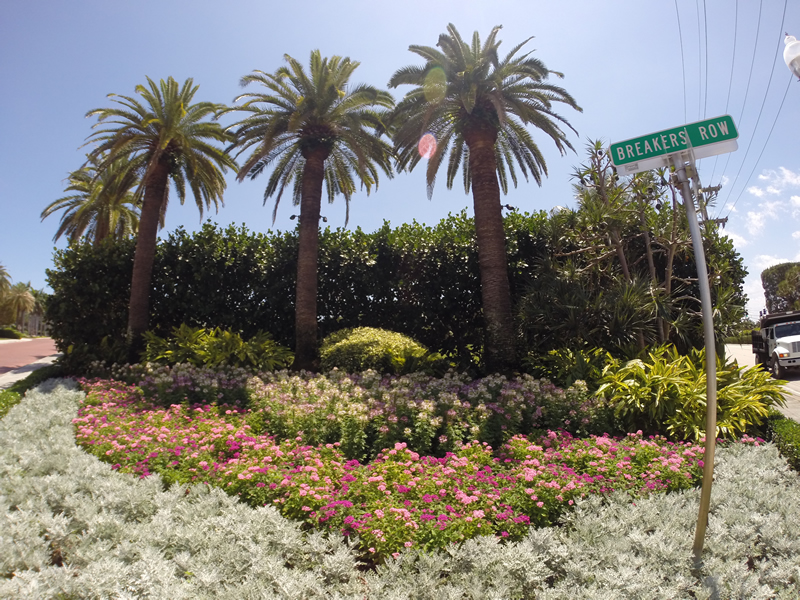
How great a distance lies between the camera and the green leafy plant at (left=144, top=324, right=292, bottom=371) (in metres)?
10.8

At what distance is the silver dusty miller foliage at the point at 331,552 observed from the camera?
108 inches

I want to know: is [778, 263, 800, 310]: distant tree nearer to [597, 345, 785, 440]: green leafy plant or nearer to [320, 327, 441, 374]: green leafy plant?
[597, 345, 785, 440]: green leafy plant

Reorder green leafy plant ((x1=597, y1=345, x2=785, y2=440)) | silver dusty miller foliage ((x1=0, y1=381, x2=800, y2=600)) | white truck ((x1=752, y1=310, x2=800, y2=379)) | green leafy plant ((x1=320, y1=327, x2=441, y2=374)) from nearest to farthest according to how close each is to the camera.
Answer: silver dusty miller foliage ((x1=0, y1=381, x2=800, y2=600)), green leafy plant ((x1=597, y1=345, x2=785, y2=440)), green leafy plant ((x1=320, y1=327, x2=441, y2=374)), white truck ((x1=752, y1=310, x2=800, y2=379))

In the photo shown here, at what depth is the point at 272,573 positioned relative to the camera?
9.31 ft

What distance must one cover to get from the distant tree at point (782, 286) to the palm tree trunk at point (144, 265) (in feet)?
157

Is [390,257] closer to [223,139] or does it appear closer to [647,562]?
[223,139]

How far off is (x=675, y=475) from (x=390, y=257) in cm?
963

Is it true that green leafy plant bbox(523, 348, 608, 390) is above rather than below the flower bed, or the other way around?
above

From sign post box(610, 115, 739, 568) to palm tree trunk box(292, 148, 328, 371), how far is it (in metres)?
9.18

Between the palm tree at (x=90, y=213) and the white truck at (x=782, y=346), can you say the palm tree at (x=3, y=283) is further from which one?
the white truck at (x=782, y=346)

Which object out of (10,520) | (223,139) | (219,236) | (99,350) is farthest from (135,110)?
(10,520)

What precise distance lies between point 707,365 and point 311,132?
36.7 ft

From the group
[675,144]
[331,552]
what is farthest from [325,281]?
[675,144]

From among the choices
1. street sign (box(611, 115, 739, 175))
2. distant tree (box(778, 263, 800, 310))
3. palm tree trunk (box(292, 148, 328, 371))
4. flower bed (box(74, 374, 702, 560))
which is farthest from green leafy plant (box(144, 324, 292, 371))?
distant tree (box(778, 263, 800, 310))
